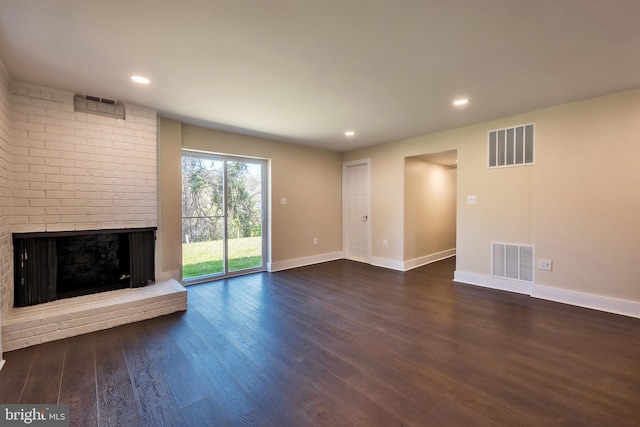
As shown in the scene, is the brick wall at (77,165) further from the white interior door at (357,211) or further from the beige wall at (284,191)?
the white interior door at (357,211)

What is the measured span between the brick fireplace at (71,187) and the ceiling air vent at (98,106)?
44 millimetres

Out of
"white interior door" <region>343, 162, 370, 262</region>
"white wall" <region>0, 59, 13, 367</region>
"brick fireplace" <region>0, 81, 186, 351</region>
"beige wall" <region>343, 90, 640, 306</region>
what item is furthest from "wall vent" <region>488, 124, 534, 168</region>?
"white wall" <region>0, 59, 13, 367</region>

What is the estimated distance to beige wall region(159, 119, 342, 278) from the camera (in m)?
3.82

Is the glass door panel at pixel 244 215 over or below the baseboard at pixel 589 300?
over

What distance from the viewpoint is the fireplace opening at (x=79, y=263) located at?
8.93 ft

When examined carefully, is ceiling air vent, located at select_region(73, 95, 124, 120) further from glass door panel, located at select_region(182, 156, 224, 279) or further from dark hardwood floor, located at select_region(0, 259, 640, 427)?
dark hardwood floor, located at select_region(0, 259, 640, 427)

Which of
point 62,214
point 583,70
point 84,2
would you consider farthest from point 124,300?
point 583,70

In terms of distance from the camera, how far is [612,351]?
227 centimetres

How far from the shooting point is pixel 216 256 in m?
4.50

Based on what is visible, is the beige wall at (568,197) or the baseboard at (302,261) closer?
the beige wall at (568,197)

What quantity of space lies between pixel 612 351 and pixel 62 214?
5290mm

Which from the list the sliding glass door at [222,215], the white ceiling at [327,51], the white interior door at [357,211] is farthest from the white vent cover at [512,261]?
the sliding glass door at [222,215]

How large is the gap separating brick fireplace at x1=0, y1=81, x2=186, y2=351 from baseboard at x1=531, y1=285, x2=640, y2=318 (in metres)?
4.42

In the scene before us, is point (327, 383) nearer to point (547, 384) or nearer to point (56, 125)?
point (547, 384)
